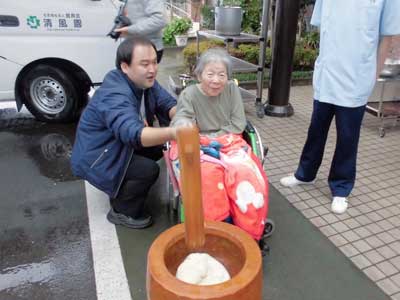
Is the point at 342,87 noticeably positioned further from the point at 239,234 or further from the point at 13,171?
the point at 13,171

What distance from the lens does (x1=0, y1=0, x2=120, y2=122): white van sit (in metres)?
4.07

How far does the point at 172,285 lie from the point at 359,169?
9.54 ft

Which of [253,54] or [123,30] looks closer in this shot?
[123,30]

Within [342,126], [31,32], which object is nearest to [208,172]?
[342,126]

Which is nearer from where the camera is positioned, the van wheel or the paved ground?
the paved ground

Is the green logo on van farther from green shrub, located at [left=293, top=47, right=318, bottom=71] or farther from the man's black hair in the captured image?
green shrub, located at [left=293, top=47, right=318, bottom=71]

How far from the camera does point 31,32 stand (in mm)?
4133

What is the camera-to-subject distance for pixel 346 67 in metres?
2.63

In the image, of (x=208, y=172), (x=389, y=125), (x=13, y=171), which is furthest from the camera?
(x=389, y=125)

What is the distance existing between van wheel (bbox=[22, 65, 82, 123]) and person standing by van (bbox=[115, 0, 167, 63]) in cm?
121

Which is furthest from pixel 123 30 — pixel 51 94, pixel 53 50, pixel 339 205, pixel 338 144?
pixel 339 205

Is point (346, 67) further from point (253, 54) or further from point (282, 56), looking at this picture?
point (253, 54)

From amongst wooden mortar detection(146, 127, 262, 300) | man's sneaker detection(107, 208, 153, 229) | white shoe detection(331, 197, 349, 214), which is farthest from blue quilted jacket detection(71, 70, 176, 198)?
white shoe detection(331, 197, 349, 214)

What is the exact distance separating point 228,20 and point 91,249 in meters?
3.67
